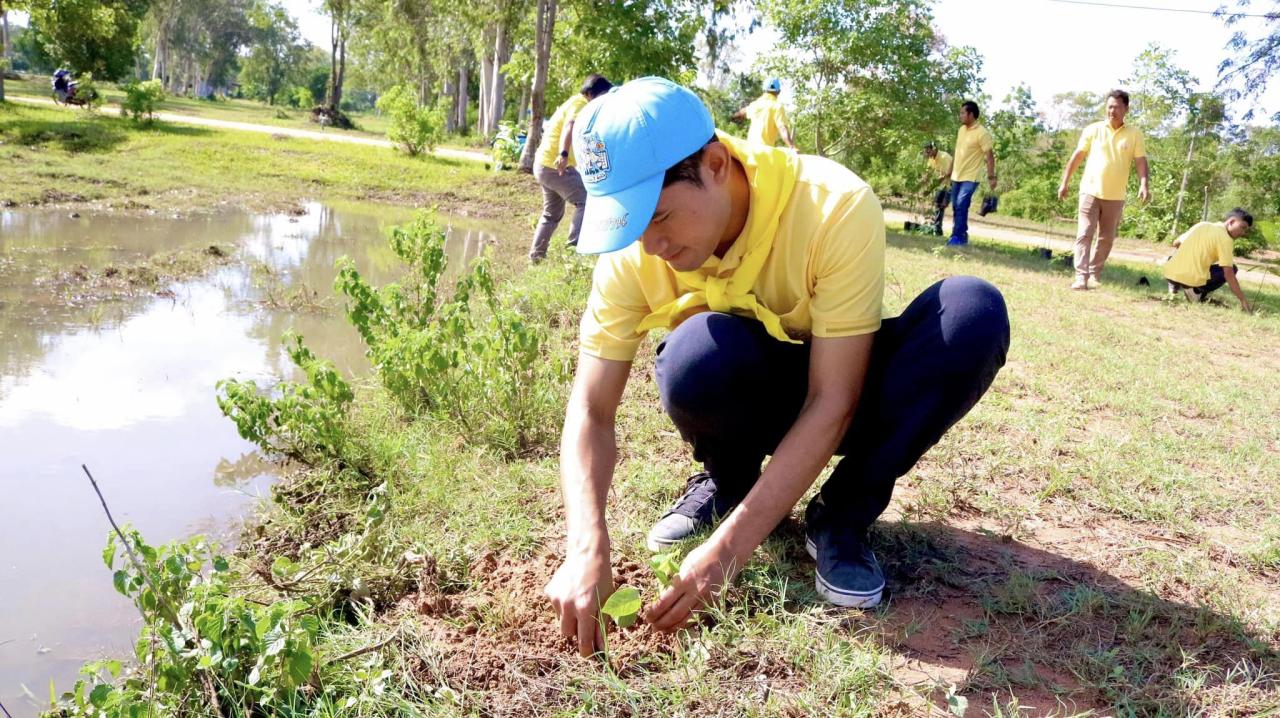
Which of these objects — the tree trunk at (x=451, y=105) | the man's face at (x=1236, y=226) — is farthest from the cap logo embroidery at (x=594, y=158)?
the tree trunk at (x=451, y=105)

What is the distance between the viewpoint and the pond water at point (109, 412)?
2312mm

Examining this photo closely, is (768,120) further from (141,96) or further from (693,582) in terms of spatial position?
(141,96)

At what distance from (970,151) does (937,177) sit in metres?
4.96

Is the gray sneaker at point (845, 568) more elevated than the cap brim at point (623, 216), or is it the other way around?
the cap brim at point (623, 216)

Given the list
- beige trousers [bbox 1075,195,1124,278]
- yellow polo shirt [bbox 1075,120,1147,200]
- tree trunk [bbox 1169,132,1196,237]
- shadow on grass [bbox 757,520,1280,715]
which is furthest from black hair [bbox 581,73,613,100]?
tree trunk [bbox 1169,132,1196,237]

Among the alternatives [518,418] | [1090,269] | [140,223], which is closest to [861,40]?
[1090,269]

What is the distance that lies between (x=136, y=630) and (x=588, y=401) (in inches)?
55.1

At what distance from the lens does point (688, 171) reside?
166cm

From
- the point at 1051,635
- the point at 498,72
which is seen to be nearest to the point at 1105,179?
the point at 1051,635

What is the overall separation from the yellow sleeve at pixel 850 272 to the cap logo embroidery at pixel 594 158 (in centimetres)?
49

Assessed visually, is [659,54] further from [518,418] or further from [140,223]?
[518,418]

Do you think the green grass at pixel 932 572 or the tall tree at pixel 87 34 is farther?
the tall tree at pixel 87 34

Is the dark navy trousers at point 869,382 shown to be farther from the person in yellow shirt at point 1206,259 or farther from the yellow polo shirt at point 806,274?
the person in yellow shirt at point 1206,259

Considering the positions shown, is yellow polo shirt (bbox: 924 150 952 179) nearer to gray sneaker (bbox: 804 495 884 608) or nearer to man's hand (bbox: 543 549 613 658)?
gray sneaker (bbox: 804 495 884 608)
